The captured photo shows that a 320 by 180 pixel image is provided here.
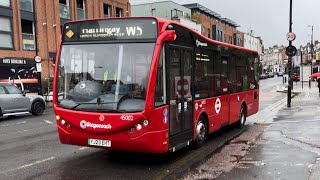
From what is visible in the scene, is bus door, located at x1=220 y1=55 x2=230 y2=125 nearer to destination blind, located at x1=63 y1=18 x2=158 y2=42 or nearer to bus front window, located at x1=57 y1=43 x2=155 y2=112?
destination blind, located at x1=63 y1=18 x2=158 y2=42

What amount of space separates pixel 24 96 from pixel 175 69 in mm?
12030

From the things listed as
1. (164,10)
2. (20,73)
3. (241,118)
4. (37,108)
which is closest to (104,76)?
(241,118)

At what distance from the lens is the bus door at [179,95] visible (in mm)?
7434

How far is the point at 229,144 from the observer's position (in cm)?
977

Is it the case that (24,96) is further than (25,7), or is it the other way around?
(25,7)

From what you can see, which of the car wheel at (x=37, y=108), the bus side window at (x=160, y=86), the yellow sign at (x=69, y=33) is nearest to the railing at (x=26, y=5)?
the car wheel at (x=37, y=108)

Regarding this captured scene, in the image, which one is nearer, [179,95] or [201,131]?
[179,95]

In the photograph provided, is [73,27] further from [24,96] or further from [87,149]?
[24,96]

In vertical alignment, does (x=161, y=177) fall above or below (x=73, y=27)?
below

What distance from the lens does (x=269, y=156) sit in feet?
27.2

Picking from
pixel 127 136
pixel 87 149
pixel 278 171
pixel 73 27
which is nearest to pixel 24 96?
pixel 87 149

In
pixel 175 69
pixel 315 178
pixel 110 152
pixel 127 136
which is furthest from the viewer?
pixel 110 152

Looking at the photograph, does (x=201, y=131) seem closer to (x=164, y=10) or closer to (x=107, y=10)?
(x=107, y=10)

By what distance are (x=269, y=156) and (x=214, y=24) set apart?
67.1m
